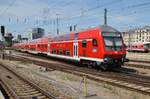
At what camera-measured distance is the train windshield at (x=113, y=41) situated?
65.3 ft

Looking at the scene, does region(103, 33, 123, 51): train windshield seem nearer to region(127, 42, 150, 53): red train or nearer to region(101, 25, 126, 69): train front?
region(101, 25, 126, 69): train front

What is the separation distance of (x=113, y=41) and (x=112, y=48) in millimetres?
657

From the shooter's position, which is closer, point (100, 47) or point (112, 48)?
point (100, 47)

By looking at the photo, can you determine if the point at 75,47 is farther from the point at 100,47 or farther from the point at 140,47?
the point at 140,47

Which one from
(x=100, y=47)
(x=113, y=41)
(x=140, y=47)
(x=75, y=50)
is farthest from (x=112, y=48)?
(x=140, y=47)

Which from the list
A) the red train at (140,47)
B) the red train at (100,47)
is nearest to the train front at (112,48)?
the red train at (100,47)

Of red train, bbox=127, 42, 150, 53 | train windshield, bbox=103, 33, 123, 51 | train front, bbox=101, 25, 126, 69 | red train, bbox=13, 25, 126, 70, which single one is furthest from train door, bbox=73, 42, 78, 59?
red train, bbox=127, 42, 150, 53

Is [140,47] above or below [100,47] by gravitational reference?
below

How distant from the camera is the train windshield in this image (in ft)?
65.3

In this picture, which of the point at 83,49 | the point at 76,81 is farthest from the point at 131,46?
the point at 76,81

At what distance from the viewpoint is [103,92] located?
12.7 meters

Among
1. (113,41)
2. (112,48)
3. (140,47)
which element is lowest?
(140,47)

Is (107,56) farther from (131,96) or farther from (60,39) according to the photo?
(60,39)

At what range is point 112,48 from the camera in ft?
65.6
